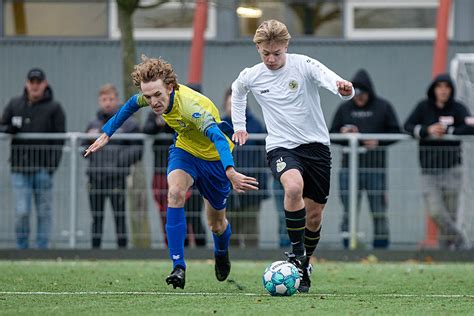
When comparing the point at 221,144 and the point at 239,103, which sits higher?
the point at 239,103

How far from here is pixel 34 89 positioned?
15.5 metres

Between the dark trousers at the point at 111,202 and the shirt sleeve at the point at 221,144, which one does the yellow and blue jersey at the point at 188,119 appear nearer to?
the shirt sleeve at the point at 221,144

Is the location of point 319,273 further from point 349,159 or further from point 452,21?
point 452,21

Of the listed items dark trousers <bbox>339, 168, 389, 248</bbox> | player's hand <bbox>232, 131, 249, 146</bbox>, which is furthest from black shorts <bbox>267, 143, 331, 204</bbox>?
dark trousers <bbox>339, 168, 389, 248</bbox>

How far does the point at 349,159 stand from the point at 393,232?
1.07 m

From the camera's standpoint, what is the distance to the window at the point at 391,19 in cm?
1942

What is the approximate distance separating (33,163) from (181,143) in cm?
508

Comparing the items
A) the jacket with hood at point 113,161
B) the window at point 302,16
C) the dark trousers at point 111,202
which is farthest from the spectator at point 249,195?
the window at point 302,16

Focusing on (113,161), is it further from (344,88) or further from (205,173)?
(344,88)

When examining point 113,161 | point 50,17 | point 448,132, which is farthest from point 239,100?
point 50,17

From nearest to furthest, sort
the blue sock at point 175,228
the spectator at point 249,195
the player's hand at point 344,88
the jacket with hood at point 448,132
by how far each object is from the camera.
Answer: the player's hand at point 344,88, the blue sock at point 175,228, the jacket with hood at point 448,132, the spectator at point 249,195

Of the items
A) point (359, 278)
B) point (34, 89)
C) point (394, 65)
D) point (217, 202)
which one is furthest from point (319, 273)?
point (394, 65)

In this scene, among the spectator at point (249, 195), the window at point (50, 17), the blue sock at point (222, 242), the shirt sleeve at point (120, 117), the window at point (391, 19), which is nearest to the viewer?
the shirt sleeve at point (120, 117)

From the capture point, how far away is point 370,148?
49.8 ft
